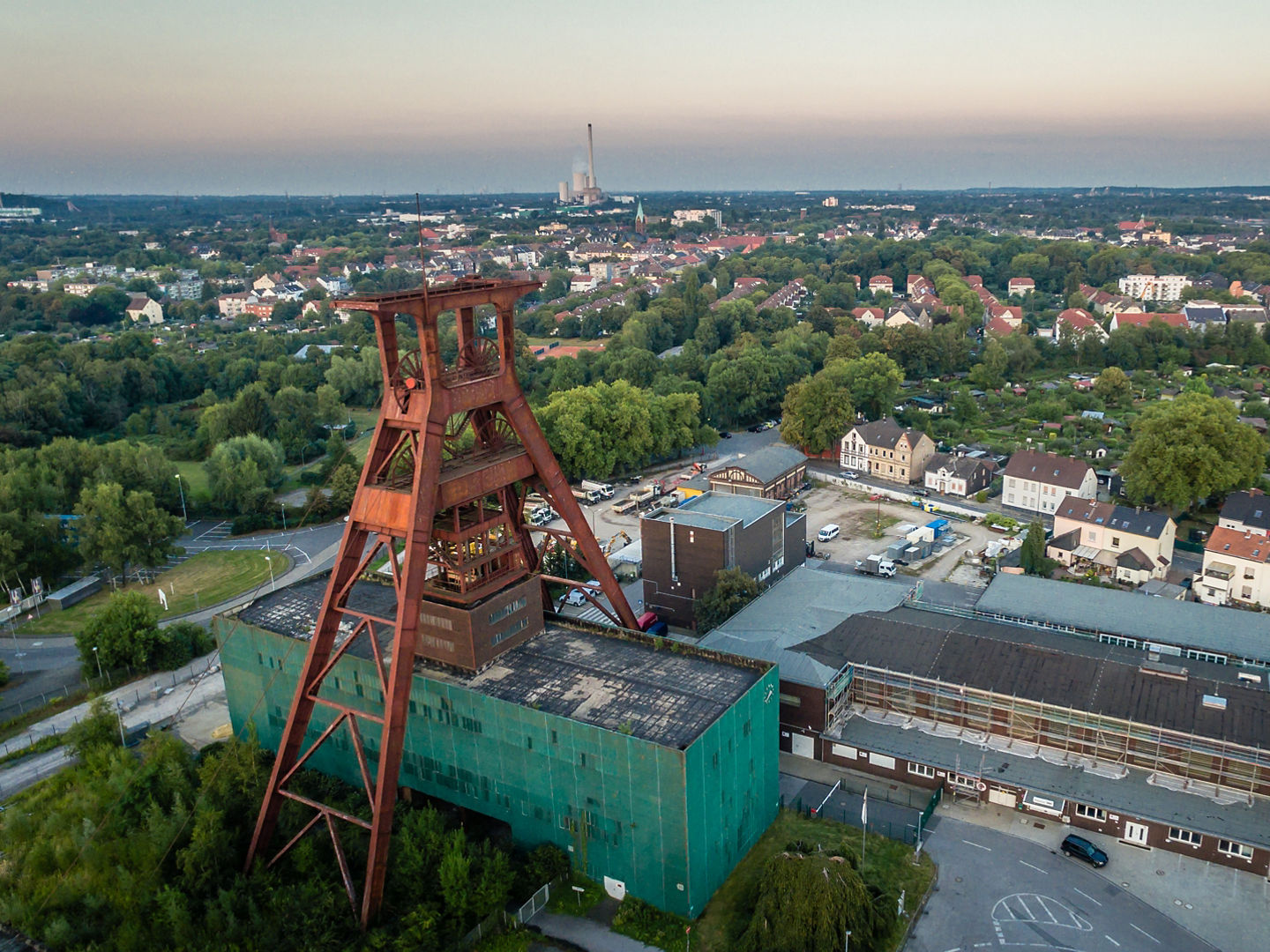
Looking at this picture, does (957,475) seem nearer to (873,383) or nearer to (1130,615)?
(873,383)

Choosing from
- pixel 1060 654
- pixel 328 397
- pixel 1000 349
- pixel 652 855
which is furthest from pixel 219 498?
pixel 1000 349

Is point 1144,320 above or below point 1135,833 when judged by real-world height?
above

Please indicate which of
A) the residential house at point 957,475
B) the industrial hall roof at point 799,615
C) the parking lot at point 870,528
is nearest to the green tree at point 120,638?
the industrial hall roof at point 799,615

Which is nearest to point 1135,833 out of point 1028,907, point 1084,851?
point 1084,851

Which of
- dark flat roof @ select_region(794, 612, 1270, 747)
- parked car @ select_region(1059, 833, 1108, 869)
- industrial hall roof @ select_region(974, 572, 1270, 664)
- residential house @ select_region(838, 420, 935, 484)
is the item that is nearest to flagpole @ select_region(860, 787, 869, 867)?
dark flat roof @ select_region(794, 612, 1270, 747)

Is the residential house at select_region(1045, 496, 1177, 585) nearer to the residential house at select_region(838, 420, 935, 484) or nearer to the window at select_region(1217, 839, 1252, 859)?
the residential house at select_region(838, 420, 935, 484)

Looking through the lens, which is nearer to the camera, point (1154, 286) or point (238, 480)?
point (238, 480)

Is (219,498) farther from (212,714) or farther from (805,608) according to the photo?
(805,608)
